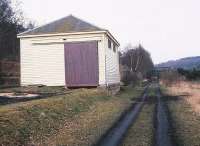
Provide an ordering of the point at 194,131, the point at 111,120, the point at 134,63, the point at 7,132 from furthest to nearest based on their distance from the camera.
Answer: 1. the point at 134,63
2. the point at 111,120
3. the point at 194,131
4. the point at 7,132

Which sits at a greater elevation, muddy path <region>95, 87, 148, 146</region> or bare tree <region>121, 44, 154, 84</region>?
bare tree <region>121, 44, 154, 84</region>

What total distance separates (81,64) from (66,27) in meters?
3.29

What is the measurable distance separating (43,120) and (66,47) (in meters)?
18.9

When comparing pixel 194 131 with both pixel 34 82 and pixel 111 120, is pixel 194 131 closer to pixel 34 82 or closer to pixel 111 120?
pixel 111 120

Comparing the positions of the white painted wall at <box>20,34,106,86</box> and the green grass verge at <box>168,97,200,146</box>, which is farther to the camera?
the white painted wall at <box>20,34,106,86</box>

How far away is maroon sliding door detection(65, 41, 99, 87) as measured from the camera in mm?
33125

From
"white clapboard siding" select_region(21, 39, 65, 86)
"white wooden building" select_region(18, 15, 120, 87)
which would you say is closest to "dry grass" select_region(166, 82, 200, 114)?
"white wooden building" select_region(18, 15, 120, 87)

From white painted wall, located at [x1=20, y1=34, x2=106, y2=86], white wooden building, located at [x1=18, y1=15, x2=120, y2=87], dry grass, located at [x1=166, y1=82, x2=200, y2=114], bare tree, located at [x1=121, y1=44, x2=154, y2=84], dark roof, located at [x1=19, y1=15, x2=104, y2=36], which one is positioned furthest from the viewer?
bare tree, located at [x1=121, y1=44, x2=154, y2=84]

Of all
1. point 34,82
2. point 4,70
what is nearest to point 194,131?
point 34,82

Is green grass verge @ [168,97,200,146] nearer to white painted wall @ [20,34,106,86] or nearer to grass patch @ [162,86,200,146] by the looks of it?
grass patch @ [162,86,200,146]

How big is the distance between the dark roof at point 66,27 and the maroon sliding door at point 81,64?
111 cm

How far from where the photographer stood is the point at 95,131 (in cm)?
1446

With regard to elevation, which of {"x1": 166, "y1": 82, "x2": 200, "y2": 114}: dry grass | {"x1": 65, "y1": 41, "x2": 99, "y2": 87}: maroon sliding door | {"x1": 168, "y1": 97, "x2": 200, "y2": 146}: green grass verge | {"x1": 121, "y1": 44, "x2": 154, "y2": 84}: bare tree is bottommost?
{"x1": 168, "y1": 97, "x2": 200, "y2": 146}: green grass verge

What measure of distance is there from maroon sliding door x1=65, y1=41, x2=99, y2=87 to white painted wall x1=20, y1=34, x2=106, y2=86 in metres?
0.39
